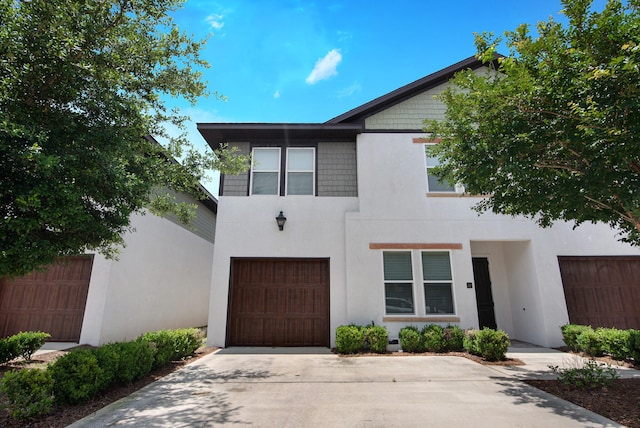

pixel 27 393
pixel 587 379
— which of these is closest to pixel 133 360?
pixel 27 393

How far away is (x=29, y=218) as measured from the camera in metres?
3.92

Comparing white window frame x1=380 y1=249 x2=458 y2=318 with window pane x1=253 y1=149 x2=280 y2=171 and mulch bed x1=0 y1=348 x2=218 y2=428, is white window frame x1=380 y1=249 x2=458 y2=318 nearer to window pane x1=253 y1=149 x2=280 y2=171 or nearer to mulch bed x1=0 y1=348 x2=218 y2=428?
window pane x1=253 y1=149 x2=280 y2=171

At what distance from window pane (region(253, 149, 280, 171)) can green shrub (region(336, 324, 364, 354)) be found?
5.58m

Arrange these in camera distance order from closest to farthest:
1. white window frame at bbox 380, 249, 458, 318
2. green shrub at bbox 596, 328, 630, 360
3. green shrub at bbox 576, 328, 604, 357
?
green shrub at bbox 596, 328, 630, 360 < green shrub at bbox 576, 328, 604, 357 < white window frame at bbox 380, 249, 458, 318

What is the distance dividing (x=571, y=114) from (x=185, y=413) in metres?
7.28

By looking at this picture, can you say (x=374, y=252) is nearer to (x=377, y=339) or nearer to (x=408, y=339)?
(x=377, y=339)

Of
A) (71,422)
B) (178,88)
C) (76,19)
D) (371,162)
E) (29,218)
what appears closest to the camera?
(29,218)

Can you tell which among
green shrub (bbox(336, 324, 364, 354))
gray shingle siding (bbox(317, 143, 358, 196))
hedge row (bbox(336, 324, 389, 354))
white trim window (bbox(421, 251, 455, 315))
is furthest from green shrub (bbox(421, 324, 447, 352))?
gray shingle siding (bbox(317, 143, 358, 196))

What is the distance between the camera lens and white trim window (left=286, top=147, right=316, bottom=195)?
10750 millimetres

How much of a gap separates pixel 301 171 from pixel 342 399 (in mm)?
7246

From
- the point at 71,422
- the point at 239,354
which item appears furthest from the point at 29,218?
the point at 239,354

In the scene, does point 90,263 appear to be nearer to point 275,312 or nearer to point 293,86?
point 275,312

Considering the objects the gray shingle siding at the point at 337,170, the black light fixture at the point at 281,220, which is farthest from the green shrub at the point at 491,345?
the black light fixture at the point at 281,220

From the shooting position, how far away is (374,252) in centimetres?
996
